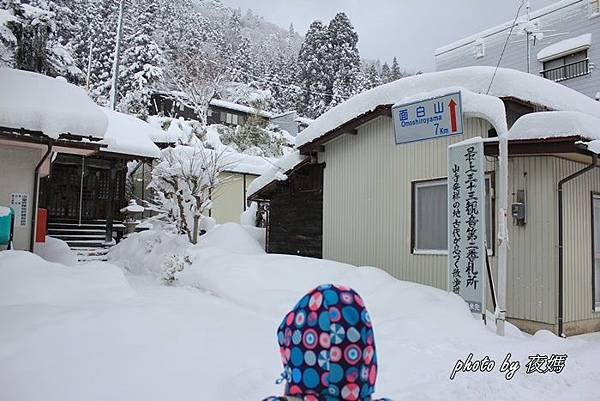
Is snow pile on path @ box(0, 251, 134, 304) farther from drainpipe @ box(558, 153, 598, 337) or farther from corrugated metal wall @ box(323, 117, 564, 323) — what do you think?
drainpipe @ box(558, 153, 598, 337)

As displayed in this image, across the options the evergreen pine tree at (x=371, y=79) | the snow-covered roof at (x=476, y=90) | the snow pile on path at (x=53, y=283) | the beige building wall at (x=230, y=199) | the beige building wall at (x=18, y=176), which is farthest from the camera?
the evergreen pine tree at (x=371, y=79)

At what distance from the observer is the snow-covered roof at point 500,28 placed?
17.8 meters

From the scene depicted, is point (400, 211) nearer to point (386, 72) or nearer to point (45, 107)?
point (45, 107)

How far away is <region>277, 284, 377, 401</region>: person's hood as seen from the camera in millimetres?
1629

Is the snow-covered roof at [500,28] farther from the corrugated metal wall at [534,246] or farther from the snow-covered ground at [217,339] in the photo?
the snow-covered ground at [217,339]

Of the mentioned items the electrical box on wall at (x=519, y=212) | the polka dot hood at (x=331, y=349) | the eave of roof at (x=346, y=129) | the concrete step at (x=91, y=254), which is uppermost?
the eave of roof at (x=346, y=129)

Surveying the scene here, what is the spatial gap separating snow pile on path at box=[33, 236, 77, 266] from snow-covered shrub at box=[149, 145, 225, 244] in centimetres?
277

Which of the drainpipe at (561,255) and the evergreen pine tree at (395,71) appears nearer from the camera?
the drainpipe at (561,255)

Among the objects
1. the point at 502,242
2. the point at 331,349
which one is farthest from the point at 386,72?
the point at 331,349

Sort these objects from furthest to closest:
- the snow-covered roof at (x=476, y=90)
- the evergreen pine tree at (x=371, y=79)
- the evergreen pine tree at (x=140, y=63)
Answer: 1. the evergreen pine tree at (x=371, y=79)
2. the evergreen pine tree at (x=140, y=63)
3. the snow-covered roof at (x=476, y=90)

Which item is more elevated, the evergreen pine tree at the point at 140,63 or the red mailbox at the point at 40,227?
the evergreen pine tree at the point at 140,63

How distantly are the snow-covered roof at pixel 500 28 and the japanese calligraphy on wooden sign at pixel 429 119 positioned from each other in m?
10.9

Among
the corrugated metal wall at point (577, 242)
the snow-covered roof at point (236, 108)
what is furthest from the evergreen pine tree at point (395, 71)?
the corrugated metal wall at point (577, 242)

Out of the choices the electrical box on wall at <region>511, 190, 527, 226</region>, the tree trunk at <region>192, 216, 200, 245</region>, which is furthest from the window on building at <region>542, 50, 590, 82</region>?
the tree trunk at <region>192, 216, 200, 245</region>
